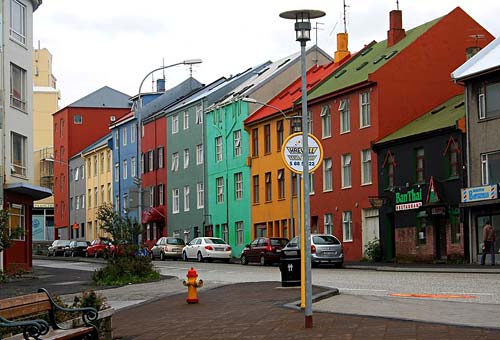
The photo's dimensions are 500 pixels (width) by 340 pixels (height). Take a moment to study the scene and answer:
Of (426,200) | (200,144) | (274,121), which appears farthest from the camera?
(200,144)

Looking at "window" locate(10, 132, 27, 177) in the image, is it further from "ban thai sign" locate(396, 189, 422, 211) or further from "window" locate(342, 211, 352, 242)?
"window" locate(342, 211, 352, 242)

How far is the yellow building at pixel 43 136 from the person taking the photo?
361ft

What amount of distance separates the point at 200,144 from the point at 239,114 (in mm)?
6835

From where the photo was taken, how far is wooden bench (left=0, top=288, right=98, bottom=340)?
39.4 feet

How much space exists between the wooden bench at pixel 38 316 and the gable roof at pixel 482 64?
30.1 meters

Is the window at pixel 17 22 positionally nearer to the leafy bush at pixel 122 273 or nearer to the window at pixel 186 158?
the leafy bush at pixel 122 273

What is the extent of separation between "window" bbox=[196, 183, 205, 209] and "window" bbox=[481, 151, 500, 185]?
31.1 metres

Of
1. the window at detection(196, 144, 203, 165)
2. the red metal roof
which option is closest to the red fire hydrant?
the red metal roof

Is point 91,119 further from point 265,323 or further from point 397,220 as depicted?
point 265,323

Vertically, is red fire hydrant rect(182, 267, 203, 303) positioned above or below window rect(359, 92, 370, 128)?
below

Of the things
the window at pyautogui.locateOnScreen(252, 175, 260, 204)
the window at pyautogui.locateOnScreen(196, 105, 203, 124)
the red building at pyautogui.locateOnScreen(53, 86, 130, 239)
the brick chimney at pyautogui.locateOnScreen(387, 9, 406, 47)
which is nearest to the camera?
the brick chimney at pyautogui.locateOnScreen(387, 9, 406, 47)

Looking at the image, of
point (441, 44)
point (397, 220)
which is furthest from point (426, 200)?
point (441, 44)

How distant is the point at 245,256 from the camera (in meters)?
52.5

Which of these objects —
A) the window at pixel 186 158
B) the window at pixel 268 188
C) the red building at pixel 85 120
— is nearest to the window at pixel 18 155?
the window at pixel 268 188
